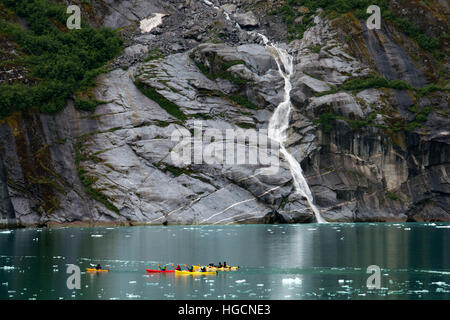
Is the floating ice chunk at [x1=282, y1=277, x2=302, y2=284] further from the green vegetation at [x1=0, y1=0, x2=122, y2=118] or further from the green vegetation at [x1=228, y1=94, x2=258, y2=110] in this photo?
the green vegetation at [x1=228, y1=94, x2=258, y2=110]

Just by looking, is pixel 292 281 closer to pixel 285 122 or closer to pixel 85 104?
pixel 285 122

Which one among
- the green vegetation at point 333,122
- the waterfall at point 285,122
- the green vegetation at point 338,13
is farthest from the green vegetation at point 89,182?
the green vegetation at point 338,13

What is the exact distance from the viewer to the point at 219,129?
326 feet

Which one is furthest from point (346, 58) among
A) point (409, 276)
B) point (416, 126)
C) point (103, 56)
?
point (409, 276)

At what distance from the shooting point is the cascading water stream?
9419 centimetres

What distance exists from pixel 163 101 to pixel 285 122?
18.7 m

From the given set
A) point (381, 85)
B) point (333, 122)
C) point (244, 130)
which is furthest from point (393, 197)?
point (244, 130)

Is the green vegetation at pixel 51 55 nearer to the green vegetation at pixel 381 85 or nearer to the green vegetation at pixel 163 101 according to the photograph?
the green vegetation at pixel 163 101

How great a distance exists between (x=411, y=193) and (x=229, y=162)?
2702cm

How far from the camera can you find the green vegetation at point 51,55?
95.3 metres

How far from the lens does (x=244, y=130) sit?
100062 mm

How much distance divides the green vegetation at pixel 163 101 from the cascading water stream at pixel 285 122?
13738mm

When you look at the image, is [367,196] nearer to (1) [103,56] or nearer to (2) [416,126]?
(2) [416,126]

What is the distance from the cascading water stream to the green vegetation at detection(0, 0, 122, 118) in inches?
1031
